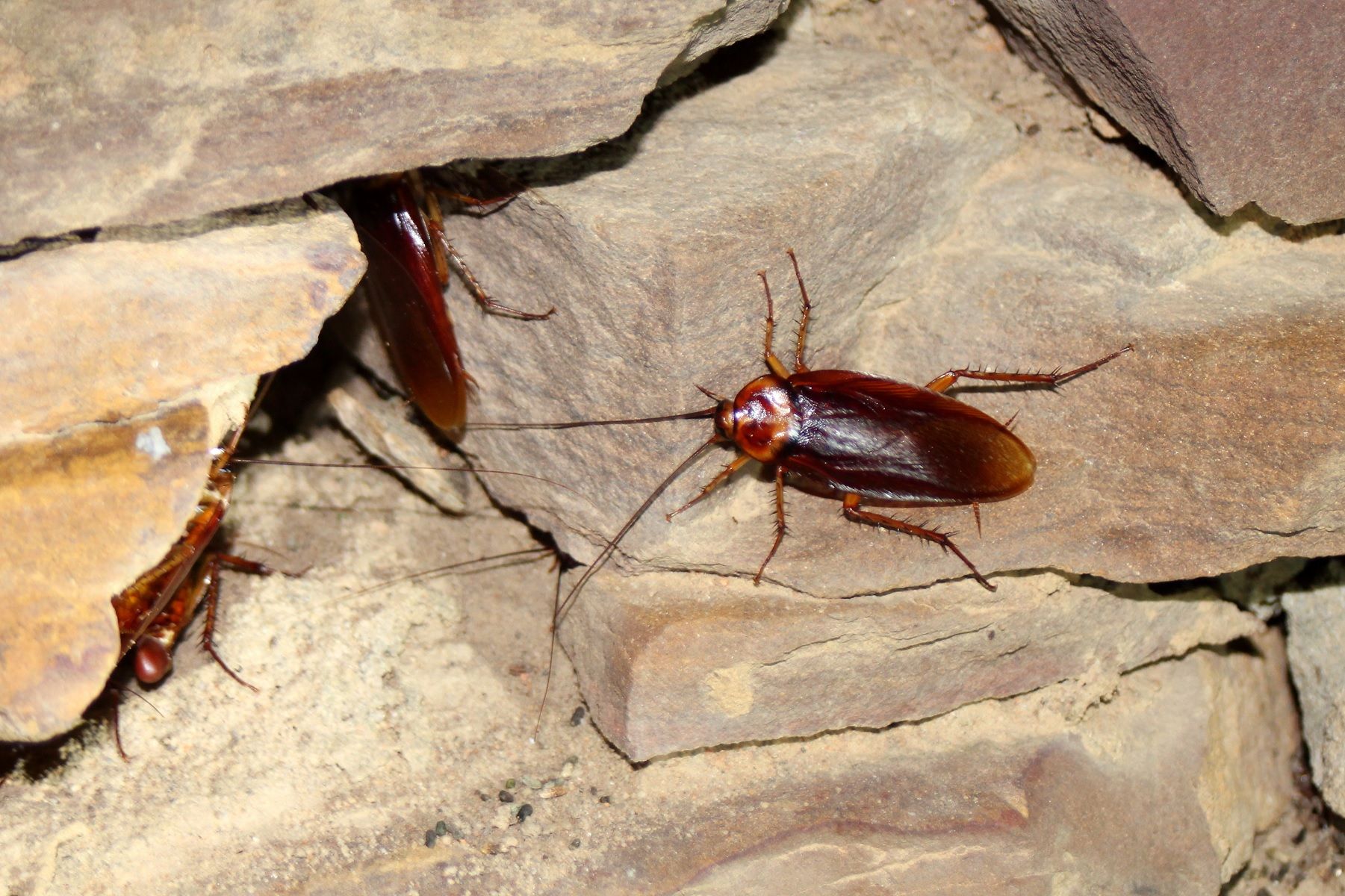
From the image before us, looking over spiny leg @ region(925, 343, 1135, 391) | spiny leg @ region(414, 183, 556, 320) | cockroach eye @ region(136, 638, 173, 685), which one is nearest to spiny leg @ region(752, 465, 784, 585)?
spiny leg @ region(925, 343, 1135, 391)

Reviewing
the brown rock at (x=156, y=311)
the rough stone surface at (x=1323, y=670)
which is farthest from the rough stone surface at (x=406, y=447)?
the rough stone surface at (x=1323, y=670)

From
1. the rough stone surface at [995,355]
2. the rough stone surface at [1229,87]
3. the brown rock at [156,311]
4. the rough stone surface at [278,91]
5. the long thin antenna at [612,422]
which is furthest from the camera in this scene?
the long thin antenna at [612,422]

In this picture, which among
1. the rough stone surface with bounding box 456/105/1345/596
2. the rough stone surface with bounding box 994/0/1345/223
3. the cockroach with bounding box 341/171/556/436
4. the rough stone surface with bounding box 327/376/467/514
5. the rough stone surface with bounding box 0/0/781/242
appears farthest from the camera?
the rough stone surface with bounding box 327/376/467/514

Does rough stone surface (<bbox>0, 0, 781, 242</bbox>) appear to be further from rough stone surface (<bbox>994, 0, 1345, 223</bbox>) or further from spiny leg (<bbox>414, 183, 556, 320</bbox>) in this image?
rough stone surface (<bbox>994, 0, 1345, 223</bbox>)

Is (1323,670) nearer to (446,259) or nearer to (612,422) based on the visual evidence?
(612,422)

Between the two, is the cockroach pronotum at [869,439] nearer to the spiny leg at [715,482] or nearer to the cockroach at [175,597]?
the spiny leg at [715,482]

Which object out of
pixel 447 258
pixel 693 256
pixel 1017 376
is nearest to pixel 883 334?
pixel 1017 376
